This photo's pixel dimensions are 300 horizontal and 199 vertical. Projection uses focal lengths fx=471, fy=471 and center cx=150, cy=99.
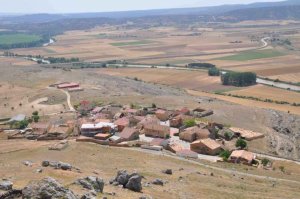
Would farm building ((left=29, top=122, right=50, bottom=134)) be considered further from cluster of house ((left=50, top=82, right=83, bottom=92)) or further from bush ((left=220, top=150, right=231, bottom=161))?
cluster of house ((left=50, top=82, right=83, bottom=92))

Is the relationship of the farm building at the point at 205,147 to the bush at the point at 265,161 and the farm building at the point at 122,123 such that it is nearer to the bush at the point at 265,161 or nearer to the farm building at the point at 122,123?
the bush at the point at 265,161

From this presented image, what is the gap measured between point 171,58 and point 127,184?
166784 millimetres

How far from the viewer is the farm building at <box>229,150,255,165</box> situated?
5653cm

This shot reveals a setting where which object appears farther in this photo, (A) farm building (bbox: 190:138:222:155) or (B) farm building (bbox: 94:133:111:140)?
(B) farm building (bbox: 94:133:111:140)

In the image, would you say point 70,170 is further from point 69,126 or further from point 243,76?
point 243,76

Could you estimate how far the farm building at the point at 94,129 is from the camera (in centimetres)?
6580

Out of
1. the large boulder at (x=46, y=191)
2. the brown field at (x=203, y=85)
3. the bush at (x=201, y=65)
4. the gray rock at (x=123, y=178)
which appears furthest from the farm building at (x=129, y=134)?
the bush at (x=201, y=65)

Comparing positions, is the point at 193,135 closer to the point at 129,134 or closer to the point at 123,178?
the point at 129,134

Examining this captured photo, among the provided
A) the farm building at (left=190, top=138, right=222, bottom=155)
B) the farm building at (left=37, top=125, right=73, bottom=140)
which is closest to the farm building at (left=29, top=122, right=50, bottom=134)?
the farm building at (left=37, top=125, right=73, bottom=140)

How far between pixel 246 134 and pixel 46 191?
48.5 meters

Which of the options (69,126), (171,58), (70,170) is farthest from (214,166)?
(171,58)

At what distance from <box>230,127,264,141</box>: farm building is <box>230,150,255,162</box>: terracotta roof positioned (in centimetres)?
946

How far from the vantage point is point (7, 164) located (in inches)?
1677

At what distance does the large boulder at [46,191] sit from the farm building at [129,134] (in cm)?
3689
